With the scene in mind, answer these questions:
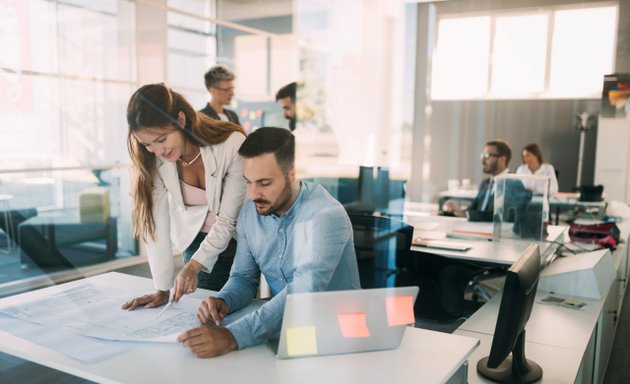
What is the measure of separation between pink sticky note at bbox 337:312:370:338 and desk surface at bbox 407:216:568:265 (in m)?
1.20

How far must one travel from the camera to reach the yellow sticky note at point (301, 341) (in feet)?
3.07

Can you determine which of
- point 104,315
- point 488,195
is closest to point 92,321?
point 104,315

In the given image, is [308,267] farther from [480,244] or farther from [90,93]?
[480,244]

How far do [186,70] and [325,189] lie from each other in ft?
1.30

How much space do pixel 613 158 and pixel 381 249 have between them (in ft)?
12.0

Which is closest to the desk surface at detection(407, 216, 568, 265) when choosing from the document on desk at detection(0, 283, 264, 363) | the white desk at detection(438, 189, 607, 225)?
the white desk at detection(438, 189, 607, 225)

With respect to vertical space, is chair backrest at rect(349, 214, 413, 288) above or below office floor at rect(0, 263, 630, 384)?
above

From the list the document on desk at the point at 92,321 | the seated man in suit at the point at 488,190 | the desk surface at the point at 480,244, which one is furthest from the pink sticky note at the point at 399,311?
the seated man in suit at the point at 488,190

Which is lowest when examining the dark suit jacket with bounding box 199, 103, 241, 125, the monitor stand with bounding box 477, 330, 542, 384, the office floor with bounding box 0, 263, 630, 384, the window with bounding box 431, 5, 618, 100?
the office floor with bounding box 0, 263, 630, 384

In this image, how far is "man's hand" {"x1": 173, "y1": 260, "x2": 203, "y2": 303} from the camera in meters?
1.19

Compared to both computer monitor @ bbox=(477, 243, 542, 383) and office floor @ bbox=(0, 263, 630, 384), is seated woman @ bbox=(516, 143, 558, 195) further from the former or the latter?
computer monitor @ bbox=(477, 243, 542, 383)

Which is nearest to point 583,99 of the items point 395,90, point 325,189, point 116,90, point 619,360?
point 619,360

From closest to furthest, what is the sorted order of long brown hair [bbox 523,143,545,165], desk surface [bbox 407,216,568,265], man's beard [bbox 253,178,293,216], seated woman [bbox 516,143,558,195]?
man's beard [bbox 253,178,293,216] < desk surface [bbox 407,216,568,265] < seated woman [bbox 516,143,558,195] < long brown hair [bbox 523,143,545,165]

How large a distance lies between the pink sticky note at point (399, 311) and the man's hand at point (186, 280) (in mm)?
469
